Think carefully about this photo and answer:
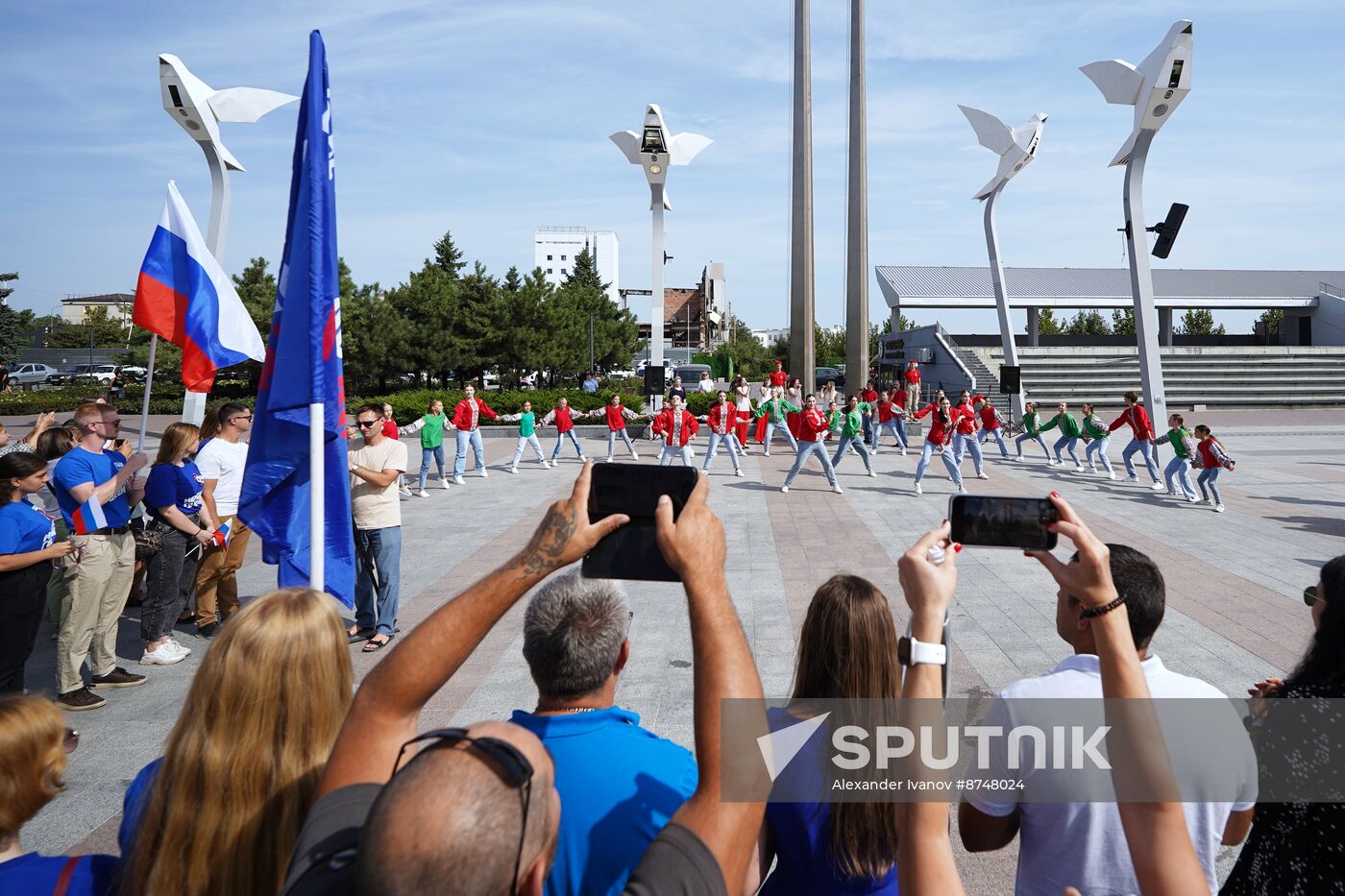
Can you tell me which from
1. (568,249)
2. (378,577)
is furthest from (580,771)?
(568,249)

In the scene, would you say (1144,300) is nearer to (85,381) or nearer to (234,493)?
(234,493)

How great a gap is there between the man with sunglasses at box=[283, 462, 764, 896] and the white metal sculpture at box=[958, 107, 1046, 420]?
986 inches

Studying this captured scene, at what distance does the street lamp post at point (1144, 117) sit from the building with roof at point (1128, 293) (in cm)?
2765

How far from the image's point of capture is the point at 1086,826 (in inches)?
83.2

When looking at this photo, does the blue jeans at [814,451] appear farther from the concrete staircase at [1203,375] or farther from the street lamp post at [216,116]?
the concrete staircase at [1203,375]

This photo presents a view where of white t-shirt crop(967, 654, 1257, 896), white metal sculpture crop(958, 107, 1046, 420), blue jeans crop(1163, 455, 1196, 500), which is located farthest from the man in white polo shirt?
white metal sculpture crop(958, 107, 1046, 420)

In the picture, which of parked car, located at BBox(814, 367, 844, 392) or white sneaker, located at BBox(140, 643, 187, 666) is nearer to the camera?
white sneaker, located at BBox(140, 643, 187, 666)

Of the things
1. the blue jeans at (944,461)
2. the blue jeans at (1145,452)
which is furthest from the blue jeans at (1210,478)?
the blue jeans at (944,461)

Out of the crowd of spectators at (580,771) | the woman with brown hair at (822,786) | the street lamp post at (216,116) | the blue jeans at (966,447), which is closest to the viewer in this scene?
the crowd of spectators at (580,771)

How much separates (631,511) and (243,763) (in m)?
0.92

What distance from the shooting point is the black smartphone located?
1.86m

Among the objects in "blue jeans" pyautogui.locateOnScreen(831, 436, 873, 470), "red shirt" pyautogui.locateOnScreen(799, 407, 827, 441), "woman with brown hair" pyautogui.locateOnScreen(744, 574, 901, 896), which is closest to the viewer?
"woman with brown hair" pyautogui.locateOnScreen(744, 574, 901, 896)

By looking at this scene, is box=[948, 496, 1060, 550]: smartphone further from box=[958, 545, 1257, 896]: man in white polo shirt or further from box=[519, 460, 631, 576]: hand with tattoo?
box=[519, 460, 631, 576]: hand with tattoo

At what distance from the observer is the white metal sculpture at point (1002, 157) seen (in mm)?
23562
